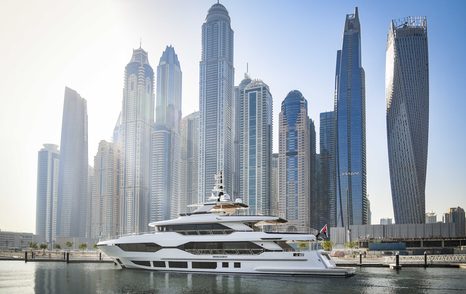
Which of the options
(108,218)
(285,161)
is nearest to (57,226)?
(108,218)

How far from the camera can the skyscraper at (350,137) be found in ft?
488

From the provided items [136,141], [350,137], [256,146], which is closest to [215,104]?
[256,146]

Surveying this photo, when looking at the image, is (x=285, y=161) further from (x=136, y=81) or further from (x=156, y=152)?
(x=136, y=81)

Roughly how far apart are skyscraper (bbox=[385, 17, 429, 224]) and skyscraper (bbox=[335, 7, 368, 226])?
48.8 ft

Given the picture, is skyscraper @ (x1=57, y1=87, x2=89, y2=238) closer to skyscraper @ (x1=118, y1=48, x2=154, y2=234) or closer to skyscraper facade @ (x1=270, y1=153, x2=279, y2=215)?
skyscraper @ (x1=118, y1=48, x2=154, y2=234)

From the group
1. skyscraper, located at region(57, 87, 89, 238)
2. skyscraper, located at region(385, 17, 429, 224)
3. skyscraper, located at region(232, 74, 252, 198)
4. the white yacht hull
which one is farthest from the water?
skyscraper, located at region(57, 87, 89, 238)

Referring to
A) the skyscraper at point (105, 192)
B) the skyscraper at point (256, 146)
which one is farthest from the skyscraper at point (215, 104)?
the skyscraper at point (105, 192)

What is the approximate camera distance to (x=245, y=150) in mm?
167875

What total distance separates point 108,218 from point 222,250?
14349cm

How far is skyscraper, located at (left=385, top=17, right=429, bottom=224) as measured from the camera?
126438 millimetres

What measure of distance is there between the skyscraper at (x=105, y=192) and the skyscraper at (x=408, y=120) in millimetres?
98144

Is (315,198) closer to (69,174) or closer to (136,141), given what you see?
(136,141)

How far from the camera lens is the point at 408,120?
127m

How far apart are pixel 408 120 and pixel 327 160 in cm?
6571
